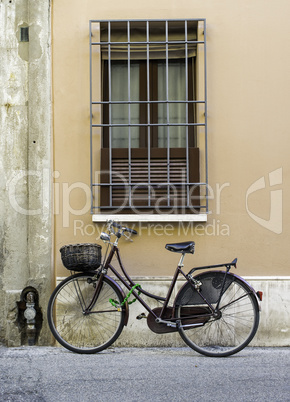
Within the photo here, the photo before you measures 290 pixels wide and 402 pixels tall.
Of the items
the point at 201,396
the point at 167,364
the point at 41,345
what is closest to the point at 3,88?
the point at 41,345

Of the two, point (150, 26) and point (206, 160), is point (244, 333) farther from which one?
point (150, 26)

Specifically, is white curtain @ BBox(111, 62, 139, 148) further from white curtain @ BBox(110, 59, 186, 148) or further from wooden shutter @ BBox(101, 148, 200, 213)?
wooden shutter @ BBox(101, 148, 200, 213)

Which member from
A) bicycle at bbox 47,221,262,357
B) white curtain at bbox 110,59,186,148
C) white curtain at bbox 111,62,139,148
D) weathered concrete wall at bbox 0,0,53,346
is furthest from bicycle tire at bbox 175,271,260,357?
white curtain at bbox 111,62,139,148

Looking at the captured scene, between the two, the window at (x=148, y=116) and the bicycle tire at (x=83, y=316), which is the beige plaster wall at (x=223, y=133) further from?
the bicycle tire at (x=83, y=316)

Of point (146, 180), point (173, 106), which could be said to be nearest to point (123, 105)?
point (173, 106)

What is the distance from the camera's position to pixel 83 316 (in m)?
5.79

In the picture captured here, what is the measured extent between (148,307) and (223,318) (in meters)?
0.80

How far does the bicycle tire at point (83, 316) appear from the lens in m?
5.56

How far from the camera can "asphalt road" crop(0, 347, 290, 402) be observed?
4.19 meters

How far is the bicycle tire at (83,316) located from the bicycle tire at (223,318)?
66 cm

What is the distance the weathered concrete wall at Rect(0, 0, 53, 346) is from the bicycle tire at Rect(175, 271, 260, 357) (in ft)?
4.89

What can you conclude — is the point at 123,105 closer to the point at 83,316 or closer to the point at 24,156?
the point at 24,156

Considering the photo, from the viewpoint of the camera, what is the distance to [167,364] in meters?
5.03

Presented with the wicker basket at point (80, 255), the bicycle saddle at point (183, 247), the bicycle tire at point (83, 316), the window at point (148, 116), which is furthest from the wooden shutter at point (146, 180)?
the bicycle tire at point (83, 316)
